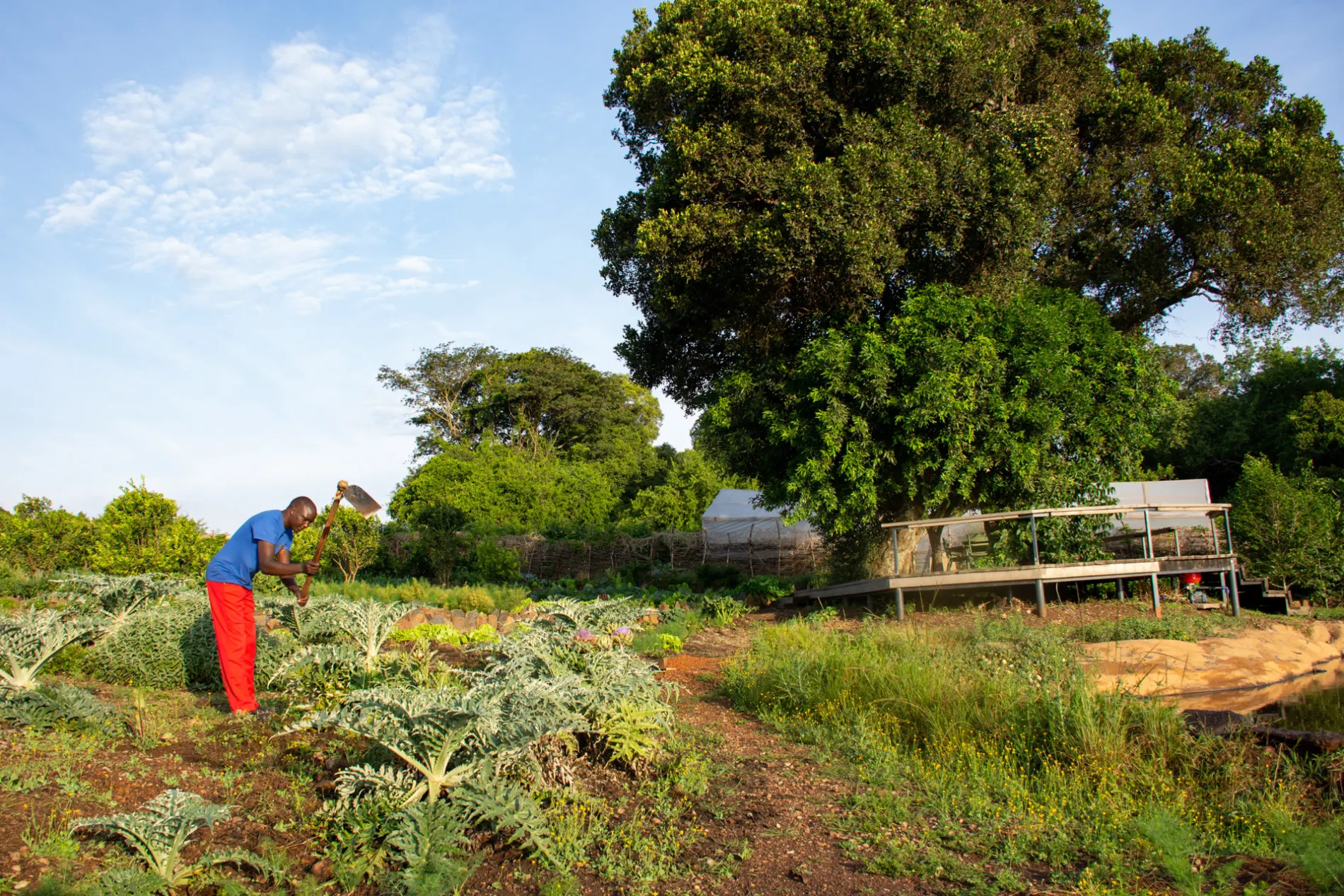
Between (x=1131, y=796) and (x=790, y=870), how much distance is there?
200cm

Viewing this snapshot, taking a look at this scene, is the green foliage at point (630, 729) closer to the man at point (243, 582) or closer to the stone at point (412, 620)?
the man at point (243, 582)

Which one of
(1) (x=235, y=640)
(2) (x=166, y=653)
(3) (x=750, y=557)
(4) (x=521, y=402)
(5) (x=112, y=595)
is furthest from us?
(4) (x=521, y=402)

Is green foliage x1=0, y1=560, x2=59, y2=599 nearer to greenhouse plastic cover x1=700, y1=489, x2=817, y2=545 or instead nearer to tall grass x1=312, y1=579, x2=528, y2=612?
tall grass x1=312, y1=579, x2=528, y2=612

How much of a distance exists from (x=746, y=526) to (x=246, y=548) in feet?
60.1

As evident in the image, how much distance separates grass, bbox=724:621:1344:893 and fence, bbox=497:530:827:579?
14.5m

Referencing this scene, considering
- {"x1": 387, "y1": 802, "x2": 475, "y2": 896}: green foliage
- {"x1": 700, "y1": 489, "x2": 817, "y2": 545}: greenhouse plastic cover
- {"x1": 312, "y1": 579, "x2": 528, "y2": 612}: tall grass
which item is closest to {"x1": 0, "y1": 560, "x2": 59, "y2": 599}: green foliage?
{"x1": 312, "y1": 579, "x2": 528, "y2": 612}: tall grass

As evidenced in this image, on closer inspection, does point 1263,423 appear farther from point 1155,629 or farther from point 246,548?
point 246,548

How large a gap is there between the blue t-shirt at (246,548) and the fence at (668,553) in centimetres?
1524

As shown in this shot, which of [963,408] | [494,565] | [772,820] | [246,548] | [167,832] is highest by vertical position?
[963,408]

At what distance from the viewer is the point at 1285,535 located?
14.2m

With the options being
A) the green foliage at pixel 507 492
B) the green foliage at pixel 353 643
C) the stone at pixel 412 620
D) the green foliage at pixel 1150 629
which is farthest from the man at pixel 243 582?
the green foliage at pixel 507 492

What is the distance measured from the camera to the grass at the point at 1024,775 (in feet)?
12.5

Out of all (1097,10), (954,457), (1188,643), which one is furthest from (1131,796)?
(1097,10)

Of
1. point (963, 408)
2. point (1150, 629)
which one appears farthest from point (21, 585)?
point (1150, 629)
